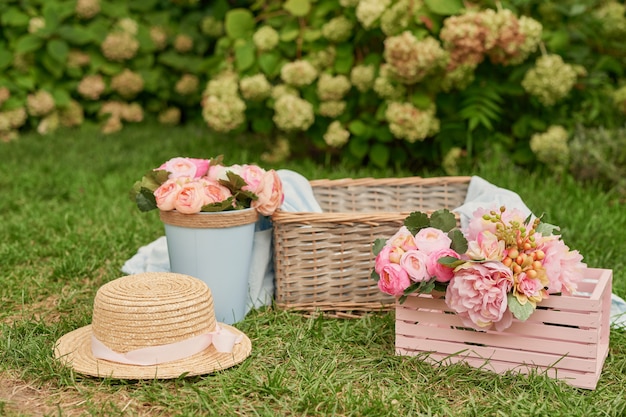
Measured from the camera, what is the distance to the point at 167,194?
2.46 metres

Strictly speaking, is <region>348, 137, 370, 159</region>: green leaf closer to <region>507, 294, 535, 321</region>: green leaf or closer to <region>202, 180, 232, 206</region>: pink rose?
<region>202, 180, 232, 206</region>: pink rose

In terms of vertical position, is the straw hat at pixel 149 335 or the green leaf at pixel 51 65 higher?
the green leaf at pixel 51 65

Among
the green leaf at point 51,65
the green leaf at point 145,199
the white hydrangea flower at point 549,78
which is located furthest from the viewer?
the green leaf at point 51,65

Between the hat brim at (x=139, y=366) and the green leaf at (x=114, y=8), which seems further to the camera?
the green leaf at (x=114, y=8)

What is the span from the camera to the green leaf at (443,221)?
2.30m

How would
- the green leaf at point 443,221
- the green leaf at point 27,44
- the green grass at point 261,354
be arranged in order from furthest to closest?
1. the green leaf at point 27,44
2. the green leaf at point 443,221
3. the green grass at point 261,354

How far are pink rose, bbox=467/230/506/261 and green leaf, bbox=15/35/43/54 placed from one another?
13.8 ft

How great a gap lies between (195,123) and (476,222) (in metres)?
4.61

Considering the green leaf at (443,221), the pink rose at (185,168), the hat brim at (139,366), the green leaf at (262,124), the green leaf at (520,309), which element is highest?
the pink rose at (185,168)

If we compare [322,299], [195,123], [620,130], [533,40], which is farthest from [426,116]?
[195,123]

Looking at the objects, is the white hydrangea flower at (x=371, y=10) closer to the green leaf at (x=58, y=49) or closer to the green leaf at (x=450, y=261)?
the green leaf at (x=450, y=261)

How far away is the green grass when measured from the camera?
2.00 meters

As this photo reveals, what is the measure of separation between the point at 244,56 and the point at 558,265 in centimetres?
281

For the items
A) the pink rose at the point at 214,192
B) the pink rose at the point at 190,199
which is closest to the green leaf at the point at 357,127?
the pink rose at the point at 214,192
